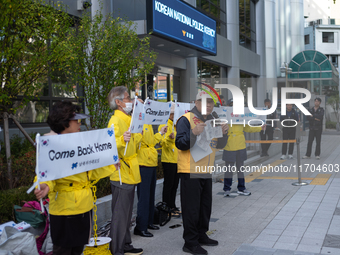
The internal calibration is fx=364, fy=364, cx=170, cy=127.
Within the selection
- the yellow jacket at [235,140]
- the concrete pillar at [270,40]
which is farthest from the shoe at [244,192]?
the concrete pillar at [270,40]

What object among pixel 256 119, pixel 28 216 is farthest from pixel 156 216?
pixel 256 119

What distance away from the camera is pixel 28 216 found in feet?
15.7

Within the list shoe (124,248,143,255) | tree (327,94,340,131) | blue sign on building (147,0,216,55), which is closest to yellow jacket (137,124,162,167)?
shoe (124,248,143,255)

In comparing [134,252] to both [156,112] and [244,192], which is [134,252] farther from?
[244,192]

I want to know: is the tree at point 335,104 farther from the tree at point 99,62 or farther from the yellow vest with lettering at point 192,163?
the tree at point 99,62

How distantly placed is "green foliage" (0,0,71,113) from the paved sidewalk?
3.18 meters

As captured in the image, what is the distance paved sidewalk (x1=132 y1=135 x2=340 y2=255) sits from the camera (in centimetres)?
500

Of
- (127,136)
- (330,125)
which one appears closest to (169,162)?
(127,136)

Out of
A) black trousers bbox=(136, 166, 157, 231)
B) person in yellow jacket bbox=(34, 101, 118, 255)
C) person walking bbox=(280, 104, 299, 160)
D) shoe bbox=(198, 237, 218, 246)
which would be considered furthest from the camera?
person walking bbox=(280, 104, 299, 160)

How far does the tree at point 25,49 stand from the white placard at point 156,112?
6.75 ft

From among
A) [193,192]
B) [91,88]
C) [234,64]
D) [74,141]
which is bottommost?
[193,192]

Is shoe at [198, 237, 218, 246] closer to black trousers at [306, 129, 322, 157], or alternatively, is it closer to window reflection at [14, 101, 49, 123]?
black trousers at [306, 129, 322, 157]

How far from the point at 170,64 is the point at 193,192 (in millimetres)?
11036

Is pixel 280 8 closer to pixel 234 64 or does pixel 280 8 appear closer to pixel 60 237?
pixel 234 64
